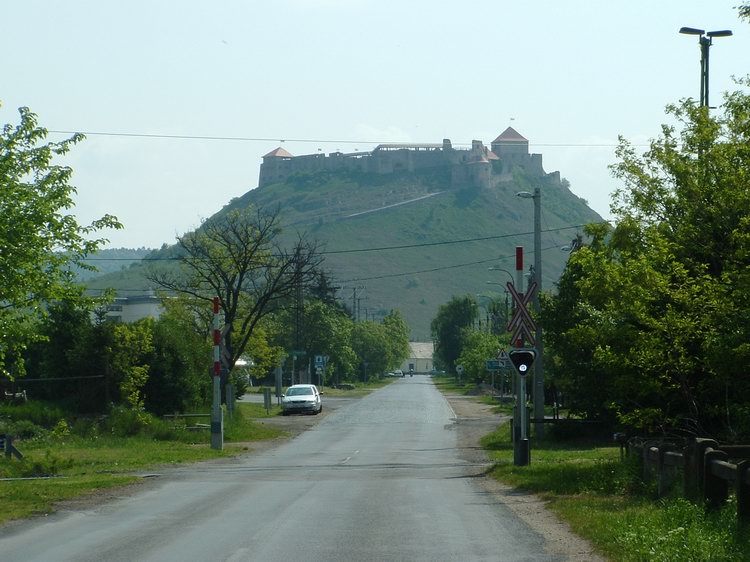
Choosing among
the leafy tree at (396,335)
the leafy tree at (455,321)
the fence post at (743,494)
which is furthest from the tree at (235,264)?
the leafy tree at (396,335)

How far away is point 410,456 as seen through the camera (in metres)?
30.7

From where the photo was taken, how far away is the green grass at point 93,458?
59.6ft

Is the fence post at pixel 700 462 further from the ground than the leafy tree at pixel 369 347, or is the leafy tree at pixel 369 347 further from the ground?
the leafy tree at pixel 369 347

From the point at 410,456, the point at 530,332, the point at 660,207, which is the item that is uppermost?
the point at 660,207

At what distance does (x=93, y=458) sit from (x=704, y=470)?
18340 millimetres

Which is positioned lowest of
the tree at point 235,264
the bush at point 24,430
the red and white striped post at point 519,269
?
the bush at point 24,430

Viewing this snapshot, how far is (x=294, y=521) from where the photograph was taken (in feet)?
47.5

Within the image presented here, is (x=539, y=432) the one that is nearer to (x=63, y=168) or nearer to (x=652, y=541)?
(x=63, y=168)

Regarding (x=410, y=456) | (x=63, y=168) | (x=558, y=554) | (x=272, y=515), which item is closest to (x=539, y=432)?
(x=410, y=456)

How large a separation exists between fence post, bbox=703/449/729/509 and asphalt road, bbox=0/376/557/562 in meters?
2.02

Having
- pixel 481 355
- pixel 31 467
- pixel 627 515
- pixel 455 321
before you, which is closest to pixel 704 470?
pixel 627 515

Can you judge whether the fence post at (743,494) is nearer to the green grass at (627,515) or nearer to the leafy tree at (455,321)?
the green grass at (627,515)

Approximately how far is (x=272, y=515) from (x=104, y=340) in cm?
2248

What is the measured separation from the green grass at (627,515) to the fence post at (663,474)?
A: 0.20 m
